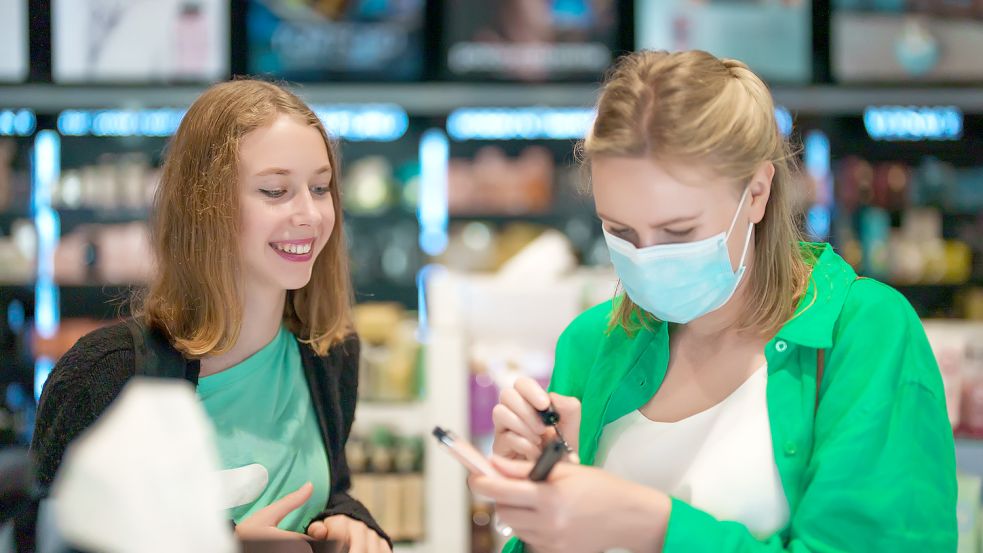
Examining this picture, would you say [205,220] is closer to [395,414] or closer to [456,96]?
[395,414]

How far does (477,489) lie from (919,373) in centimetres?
61

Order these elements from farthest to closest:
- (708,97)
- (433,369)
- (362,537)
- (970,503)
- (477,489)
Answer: (433,369) < (970,503) < (362,537) < (708,97) < (477,489)

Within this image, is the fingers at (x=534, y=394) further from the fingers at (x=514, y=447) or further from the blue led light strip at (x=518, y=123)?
the blue led light strip at (x=518, y=123)

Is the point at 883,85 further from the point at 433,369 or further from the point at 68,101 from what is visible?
the point at 68,101

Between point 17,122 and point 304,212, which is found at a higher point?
point 17,122

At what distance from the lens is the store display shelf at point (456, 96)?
5875 mm

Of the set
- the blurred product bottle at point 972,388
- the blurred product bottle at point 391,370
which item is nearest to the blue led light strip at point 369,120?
the blurred product bottle at point 391,370

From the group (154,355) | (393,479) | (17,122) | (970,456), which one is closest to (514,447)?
(154,355)

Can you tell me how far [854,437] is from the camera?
1222 mm

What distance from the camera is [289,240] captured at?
1692 mm

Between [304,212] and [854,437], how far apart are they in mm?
982

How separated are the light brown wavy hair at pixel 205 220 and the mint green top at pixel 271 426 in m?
0.08

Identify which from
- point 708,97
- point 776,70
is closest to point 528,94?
point 776,70

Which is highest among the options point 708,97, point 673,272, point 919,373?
point 708,97
